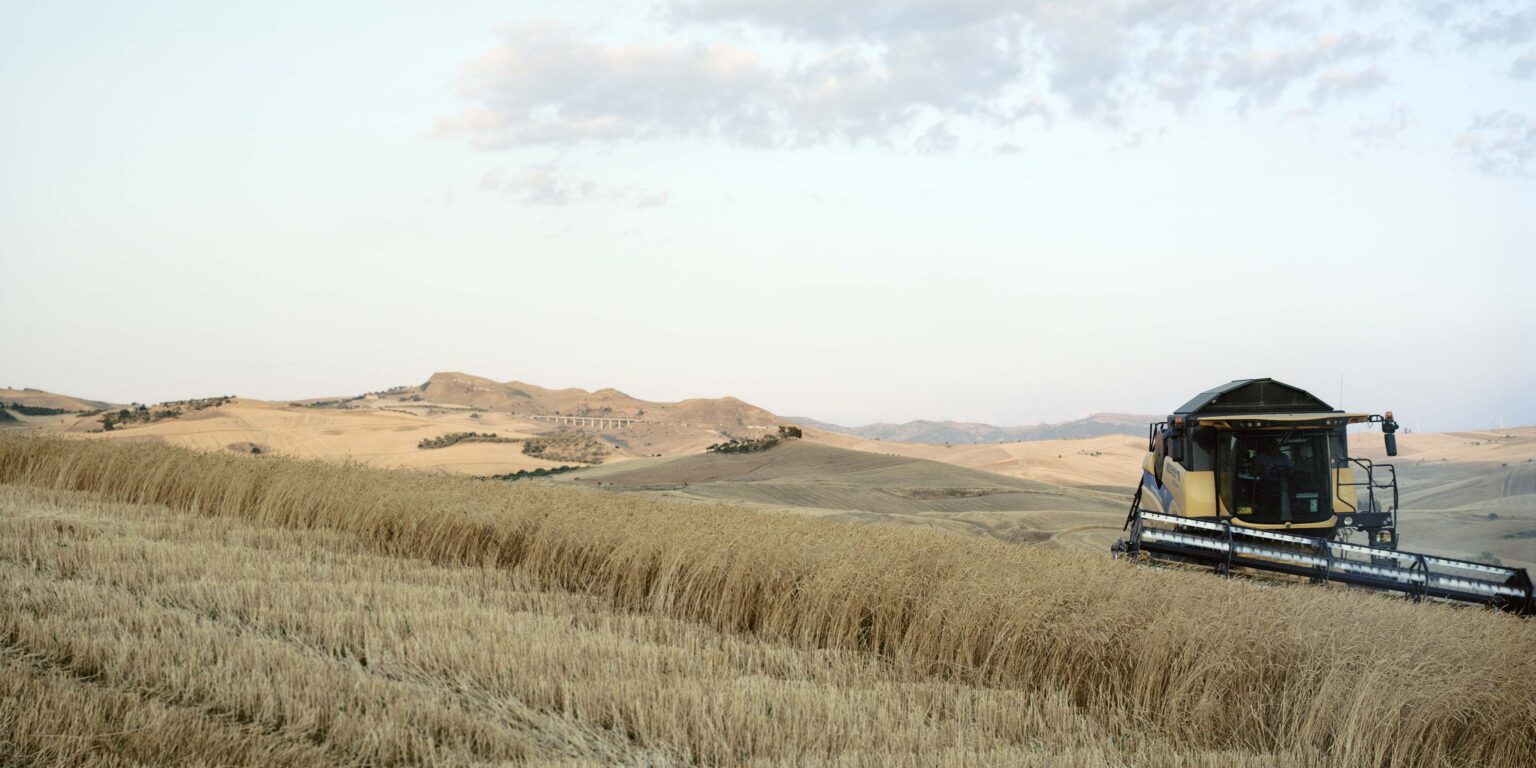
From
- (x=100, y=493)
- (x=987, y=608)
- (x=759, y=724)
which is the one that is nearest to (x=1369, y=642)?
(x=987, y=608)

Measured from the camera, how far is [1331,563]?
10539mm

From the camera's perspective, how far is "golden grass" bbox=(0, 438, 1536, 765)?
576cm

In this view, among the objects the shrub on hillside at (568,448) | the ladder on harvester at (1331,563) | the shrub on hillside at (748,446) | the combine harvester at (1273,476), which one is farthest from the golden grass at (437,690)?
the shrub on hillside at (568,448)

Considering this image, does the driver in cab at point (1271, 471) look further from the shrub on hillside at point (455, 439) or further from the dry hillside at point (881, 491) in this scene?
the shrub on hillside at point (455, 439)

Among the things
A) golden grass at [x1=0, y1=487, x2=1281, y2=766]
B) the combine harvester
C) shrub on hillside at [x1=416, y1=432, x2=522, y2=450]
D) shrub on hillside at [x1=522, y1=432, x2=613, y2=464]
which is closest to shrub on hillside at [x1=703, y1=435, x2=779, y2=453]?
shrub on hillside at [x1=522, y1=432, x2=613, y2=464]

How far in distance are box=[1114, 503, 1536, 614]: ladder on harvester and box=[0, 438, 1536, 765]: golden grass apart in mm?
1210

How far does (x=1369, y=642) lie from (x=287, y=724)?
19.5 ft

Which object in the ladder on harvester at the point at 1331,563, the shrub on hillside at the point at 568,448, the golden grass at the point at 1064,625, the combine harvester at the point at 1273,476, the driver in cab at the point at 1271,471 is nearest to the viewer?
the golden grass at the point at 1064,625

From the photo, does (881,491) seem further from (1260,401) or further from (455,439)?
(455,439)

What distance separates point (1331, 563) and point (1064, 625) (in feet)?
16.7

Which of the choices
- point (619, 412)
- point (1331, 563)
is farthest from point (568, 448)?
point (1331, 563)

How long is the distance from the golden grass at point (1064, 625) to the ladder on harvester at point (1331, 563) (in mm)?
1210

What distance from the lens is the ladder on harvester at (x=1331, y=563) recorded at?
9.89 m

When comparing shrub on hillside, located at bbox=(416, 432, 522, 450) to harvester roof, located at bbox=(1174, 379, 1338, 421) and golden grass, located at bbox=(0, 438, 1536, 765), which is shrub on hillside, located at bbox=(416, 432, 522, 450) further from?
harvester roof, located at bbox=(1174, 379, 1338, 421)
